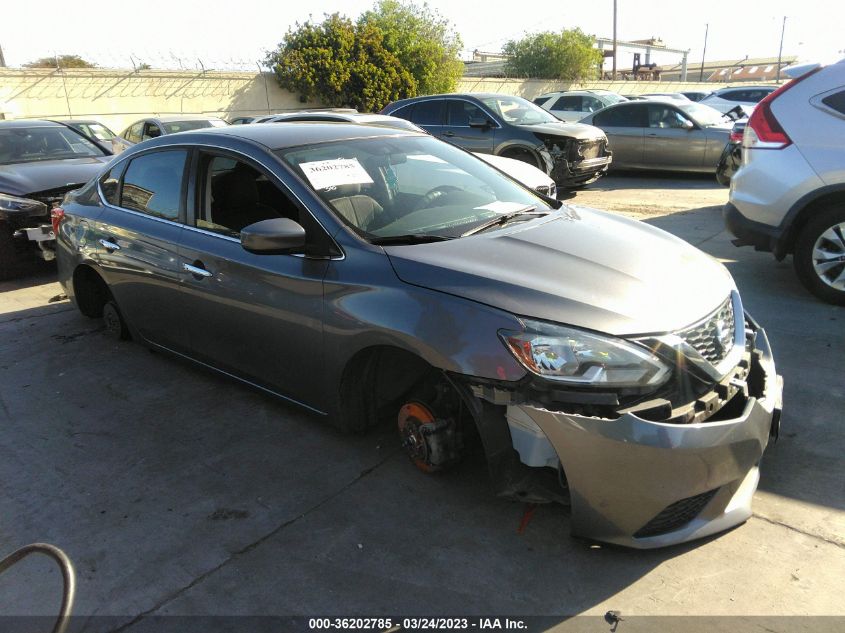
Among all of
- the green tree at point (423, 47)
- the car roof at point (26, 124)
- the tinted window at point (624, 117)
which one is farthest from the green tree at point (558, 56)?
the car roof at point (26, 124)

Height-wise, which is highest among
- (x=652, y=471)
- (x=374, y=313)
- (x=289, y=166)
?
(x=289, y=166)

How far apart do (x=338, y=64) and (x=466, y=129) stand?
16.3 m

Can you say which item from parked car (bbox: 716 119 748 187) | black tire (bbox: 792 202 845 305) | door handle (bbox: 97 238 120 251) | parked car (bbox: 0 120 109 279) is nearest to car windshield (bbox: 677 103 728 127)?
parked car (bbox: 716 119 748 187)

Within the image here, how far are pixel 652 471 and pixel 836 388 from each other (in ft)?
7.26

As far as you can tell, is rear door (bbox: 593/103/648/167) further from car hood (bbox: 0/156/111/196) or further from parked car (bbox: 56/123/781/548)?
parked car (bbox: 56/123/781/548)

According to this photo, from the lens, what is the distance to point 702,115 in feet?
41.0

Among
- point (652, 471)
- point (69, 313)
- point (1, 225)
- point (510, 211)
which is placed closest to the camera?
point (652, 471)

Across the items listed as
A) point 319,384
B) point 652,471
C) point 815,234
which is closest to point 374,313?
point 319,384

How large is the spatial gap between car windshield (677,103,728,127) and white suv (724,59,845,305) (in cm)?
714

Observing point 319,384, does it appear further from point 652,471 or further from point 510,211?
point 652,471

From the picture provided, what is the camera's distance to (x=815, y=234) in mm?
5328

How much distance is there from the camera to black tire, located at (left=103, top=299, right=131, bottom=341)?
524cm

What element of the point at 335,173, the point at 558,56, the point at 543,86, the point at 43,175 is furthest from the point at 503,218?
the point at 558,56

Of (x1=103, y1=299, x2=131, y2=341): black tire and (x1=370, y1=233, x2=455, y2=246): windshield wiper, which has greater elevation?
(x1=370, y1=233, x2=455, y2=246): windshield wiper
